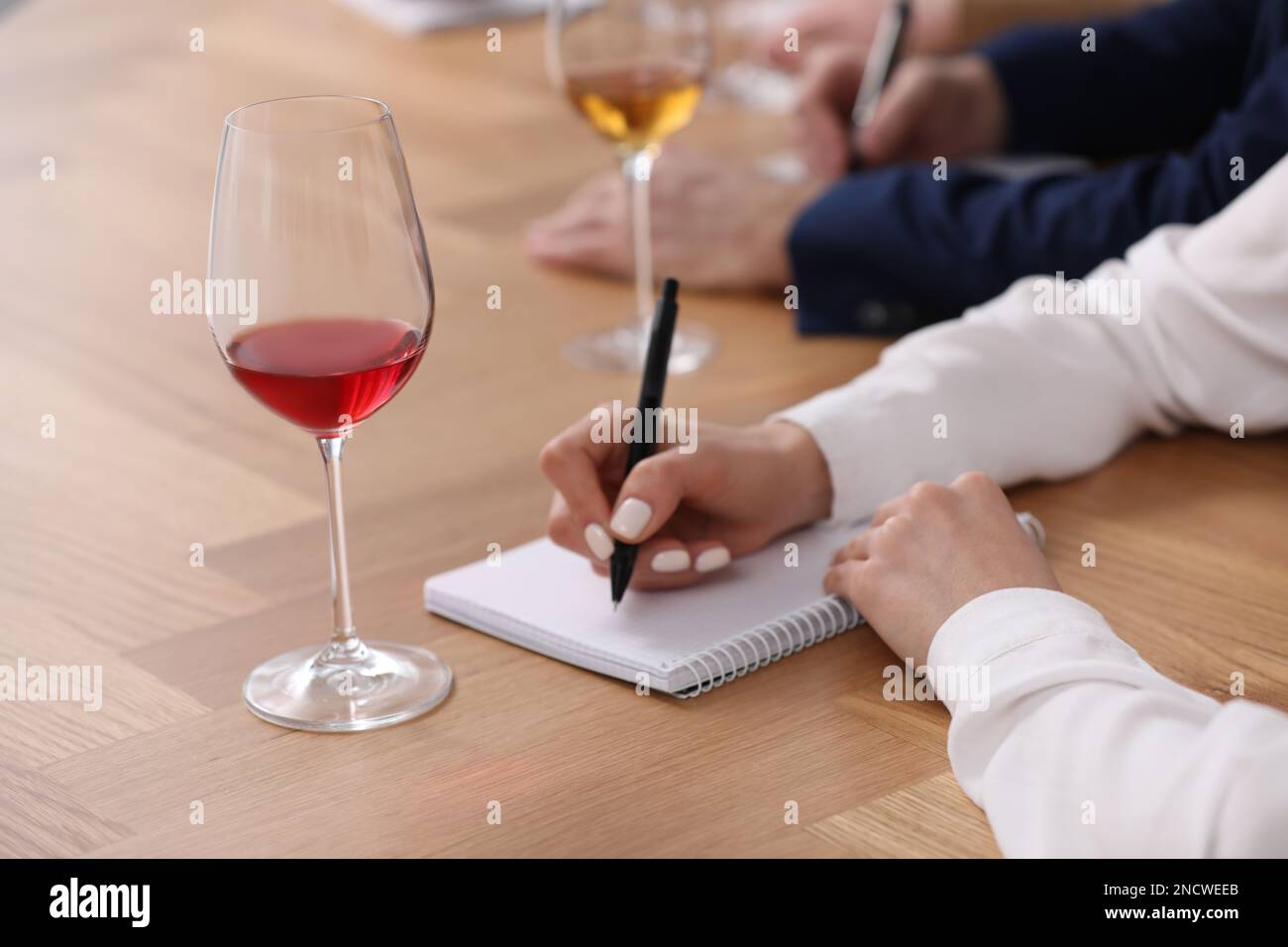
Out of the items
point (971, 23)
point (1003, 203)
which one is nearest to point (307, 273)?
point (1003, 203)

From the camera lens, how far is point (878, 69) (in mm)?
1724

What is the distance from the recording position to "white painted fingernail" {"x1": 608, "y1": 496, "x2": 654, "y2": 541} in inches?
35.2

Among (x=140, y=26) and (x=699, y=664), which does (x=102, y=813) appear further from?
(x=140, y=26)

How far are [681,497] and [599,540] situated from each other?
0.18 feet

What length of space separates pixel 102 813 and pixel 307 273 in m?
0.26

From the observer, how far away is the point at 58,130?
1.90 metres

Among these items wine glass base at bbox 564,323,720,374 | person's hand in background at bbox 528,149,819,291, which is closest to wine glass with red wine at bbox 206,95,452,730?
wine glass base at bbox 564,323,720,374

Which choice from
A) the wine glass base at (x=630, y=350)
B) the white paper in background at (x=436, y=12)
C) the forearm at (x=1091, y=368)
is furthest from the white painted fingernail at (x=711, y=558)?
the white paper in background at (x=436, y=12)

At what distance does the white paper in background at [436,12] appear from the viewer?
2260 mm

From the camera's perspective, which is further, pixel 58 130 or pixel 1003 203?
pixel 58 130

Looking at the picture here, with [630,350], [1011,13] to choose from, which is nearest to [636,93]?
[630,350]

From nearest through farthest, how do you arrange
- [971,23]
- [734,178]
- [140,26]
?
[734,178] → [971,23] → [140,26]
